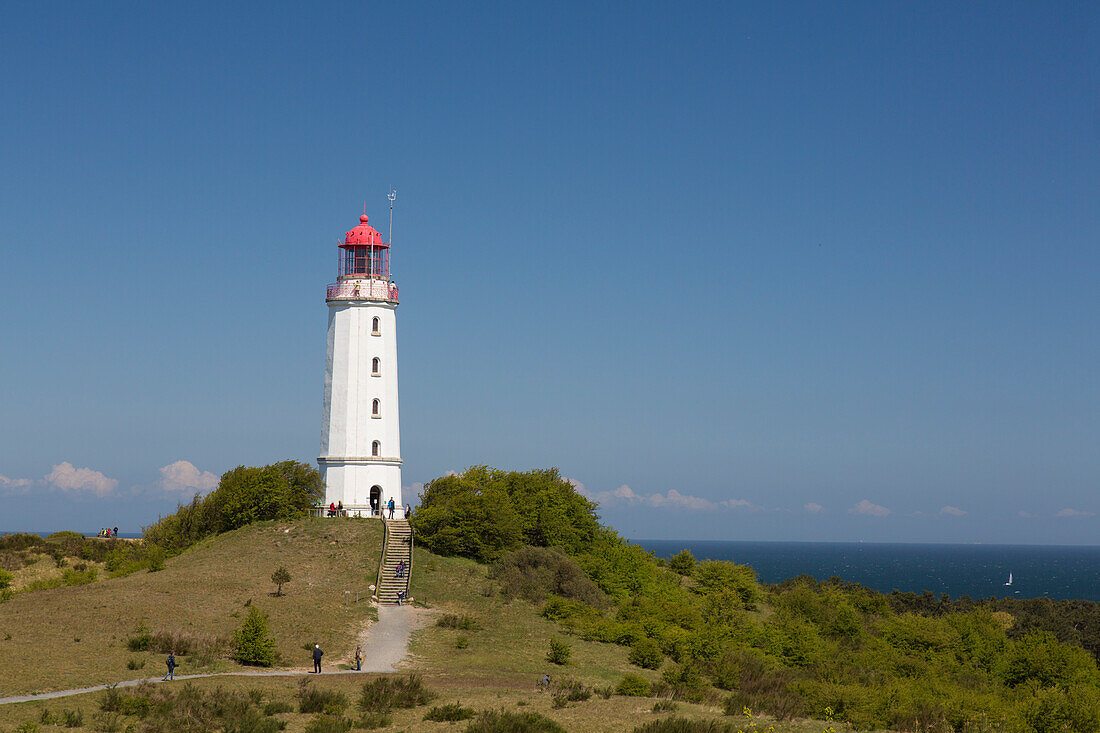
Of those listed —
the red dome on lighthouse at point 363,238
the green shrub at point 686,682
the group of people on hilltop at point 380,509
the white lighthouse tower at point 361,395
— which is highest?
the red dome on lighthouse at point 363,238

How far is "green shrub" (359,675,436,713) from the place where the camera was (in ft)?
85.8

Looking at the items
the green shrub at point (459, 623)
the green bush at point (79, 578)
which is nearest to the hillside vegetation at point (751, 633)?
the green shrub at point (459, 623)

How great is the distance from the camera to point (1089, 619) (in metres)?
73.4

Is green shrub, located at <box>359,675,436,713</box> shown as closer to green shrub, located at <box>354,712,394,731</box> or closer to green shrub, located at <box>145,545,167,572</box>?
green shrub, located at <box>354,712,394,731</box>

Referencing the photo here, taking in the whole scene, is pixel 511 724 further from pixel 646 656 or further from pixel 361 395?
pixel 361 395

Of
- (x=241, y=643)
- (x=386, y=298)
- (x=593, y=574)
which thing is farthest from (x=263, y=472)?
(x=241, y=643)

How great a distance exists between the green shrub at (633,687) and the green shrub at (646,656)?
17.9 feet

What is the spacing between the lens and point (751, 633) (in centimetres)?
4534

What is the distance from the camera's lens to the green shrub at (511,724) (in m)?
23.9

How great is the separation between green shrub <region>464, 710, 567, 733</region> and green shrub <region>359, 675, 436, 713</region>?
103 inches

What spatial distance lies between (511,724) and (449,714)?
1.93 metres

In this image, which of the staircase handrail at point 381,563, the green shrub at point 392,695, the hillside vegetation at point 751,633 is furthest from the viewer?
the staircase handrail at point 381,563

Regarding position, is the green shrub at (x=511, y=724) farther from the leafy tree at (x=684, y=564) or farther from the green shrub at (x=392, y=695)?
the leafy tree at (x=684, y=564)

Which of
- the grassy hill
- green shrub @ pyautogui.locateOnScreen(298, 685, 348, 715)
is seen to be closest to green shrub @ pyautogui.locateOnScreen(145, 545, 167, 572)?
the grassy hill
